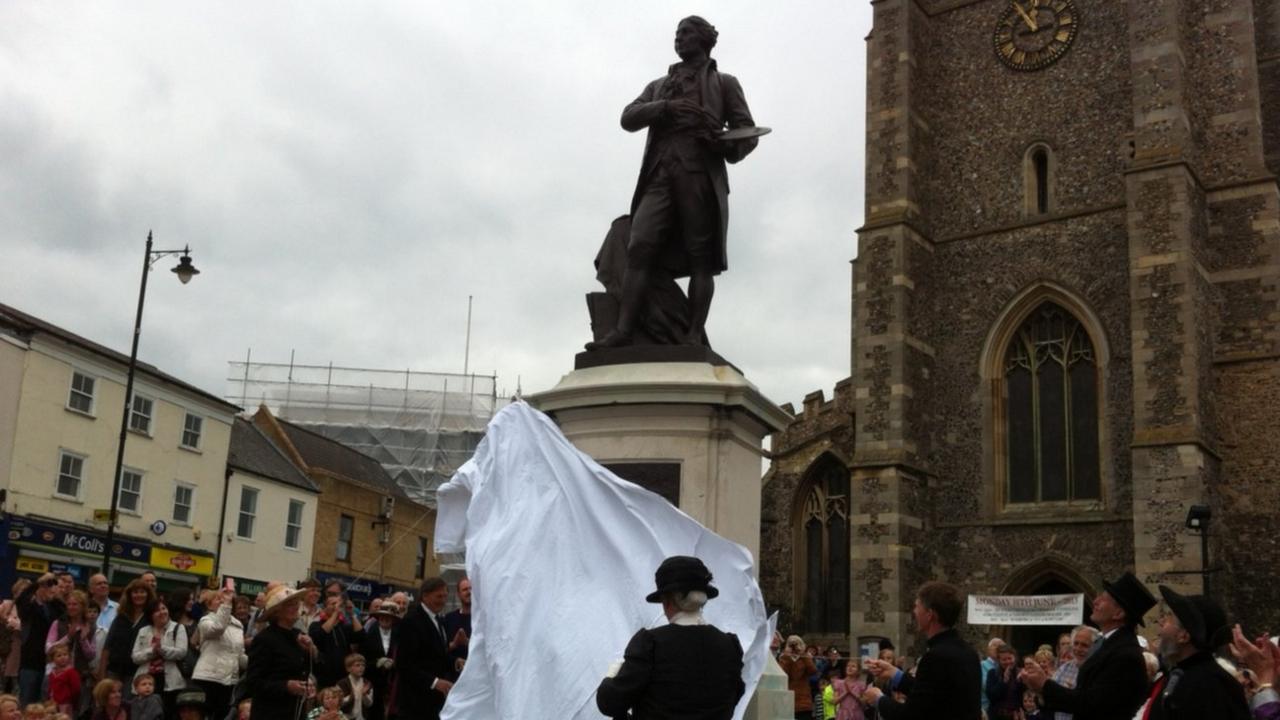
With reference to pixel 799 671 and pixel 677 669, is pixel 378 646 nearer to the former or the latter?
pixel 677 669

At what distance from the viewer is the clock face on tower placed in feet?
91.3

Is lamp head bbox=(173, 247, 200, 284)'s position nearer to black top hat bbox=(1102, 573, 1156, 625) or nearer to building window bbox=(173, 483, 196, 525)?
building window bbox=(173, 483, 196, 525)

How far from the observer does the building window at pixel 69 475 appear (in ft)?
85.5

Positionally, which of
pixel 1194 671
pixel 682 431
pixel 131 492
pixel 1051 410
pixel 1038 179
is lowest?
pixel 1194 671

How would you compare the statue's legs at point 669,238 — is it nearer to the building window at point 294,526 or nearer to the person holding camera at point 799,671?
the person holding camera at point 799,671

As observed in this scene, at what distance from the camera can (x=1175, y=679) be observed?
4758mm

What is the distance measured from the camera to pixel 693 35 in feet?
24.4

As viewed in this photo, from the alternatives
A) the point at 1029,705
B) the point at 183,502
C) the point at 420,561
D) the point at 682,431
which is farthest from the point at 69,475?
the point at 682,431

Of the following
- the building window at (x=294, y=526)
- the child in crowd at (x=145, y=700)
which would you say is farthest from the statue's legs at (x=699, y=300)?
the building window at (x=294, y=526)

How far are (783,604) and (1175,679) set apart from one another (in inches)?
973

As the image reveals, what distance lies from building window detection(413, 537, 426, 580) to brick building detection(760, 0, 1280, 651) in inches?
653

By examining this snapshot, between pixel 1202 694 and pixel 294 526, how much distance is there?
32313mm

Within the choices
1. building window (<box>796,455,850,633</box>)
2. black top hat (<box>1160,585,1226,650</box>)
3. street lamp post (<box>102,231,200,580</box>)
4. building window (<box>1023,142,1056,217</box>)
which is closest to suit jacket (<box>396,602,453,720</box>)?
black top hat (<box>1160,585,1226,650</box>)

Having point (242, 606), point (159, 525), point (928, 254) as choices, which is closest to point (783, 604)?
point (928, 254)
